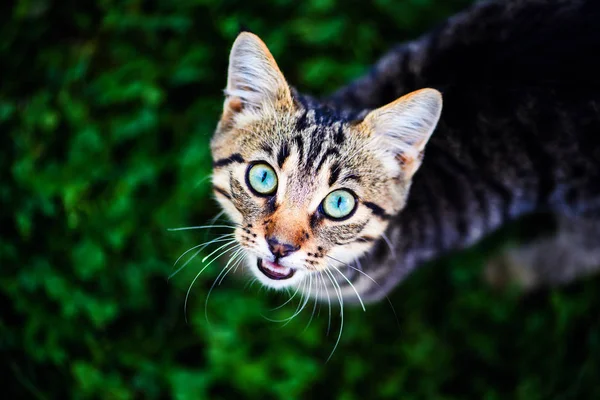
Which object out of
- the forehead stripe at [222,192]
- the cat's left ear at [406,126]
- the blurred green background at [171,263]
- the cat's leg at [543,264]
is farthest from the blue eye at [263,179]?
the cat's leg at [543,264]

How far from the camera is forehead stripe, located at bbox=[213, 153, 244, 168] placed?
163cm

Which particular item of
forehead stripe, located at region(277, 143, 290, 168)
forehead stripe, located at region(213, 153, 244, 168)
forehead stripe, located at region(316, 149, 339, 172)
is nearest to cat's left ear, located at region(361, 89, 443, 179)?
forehead stripe, located at region(316, 149, 339, 172)

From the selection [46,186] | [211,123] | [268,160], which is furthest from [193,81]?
[268,160]

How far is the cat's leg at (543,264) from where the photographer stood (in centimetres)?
278

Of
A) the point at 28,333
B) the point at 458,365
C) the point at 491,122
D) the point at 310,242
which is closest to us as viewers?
the point at 310,242

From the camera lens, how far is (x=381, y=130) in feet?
5.35

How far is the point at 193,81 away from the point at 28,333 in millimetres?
1314

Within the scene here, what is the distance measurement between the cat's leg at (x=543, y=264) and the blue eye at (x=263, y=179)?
69.9 inches

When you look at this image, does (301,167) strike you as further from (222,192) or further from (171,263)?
(171,263)

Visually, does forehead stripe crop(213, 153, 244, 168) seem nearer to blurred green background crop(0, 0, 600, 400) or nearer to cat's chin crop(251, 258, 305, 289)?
cat's chin crop(251, 258, 305, 289)

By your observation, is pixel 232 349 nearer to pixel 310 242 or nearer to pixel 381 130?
pixel 310 242

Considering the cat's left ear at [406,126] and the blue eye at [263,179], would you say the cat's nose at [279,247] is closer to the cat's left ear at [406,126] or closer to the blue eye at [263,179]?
the blue eye at [263,179]

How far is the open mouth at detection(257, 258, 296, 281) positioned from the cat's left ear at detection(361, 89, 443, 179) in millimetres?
477

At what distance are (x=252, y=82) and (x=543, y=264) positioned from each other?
2.06 meters
